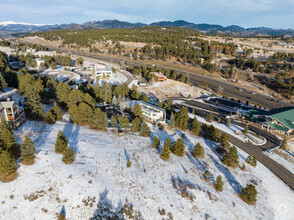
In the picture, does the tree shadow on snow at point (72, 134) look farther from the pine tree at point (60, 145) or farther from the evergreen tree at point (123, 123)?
the evergreen tree at point (123, 123)

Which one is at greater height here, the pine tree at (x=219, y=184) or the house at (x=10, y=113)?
the house at (x=10, y=113)

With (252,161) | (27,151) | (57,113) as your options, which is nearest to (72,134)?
(57,113)

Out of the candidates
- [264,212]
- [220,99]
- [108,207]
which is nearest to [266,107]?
[220,99]

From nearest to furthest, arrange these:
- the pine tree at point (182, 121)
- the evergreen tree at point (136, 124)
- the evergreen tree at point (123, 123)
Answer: the evergreen tree at point (123, 123), the evergreen tree at point (136, 124), the pine tree at point (182, 121)

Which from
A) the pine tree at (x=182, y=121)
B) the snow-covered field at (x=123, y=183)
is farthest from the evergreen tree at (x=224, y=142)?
the pine tree at (x=182, y=121)

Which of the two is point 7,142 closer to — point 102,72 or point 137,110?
point 137,110

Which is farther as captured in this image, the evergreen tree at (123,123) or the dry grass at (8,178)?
the evergreen tree at (123,123)
